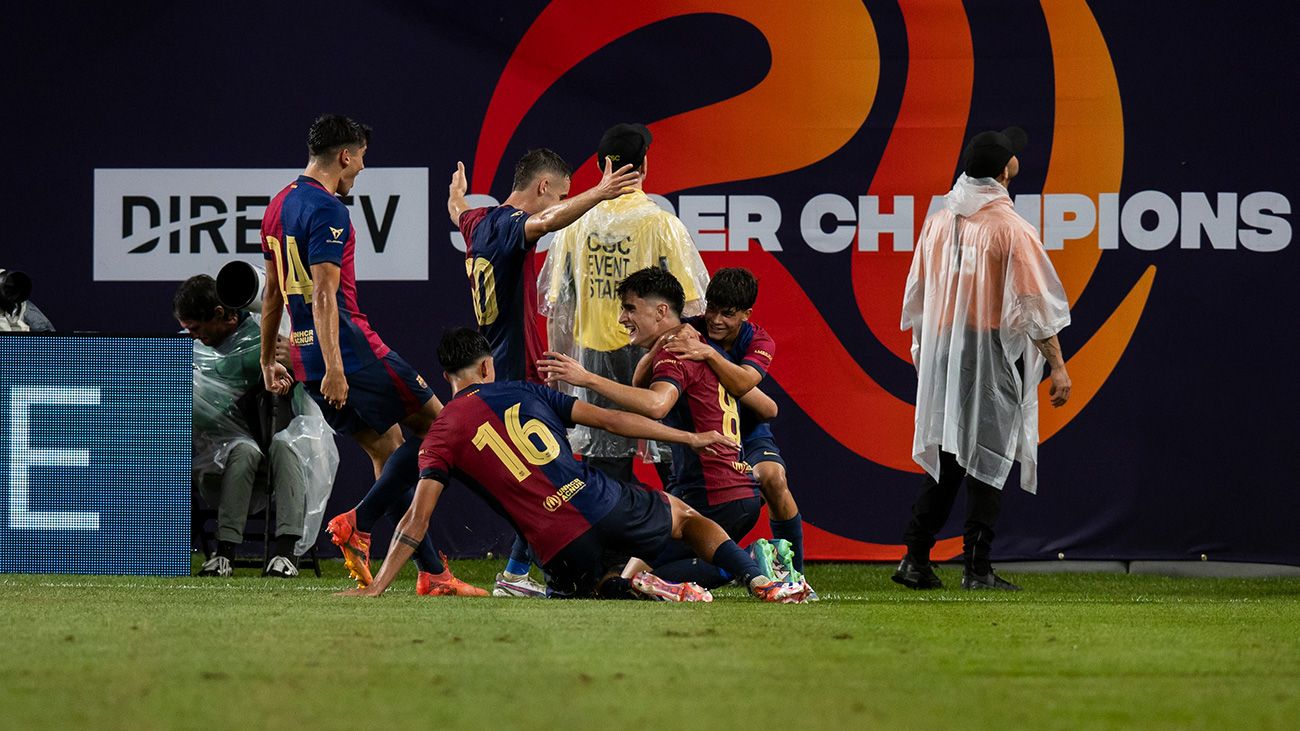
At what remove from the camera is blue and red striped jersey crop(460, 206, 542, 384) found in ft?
18.9

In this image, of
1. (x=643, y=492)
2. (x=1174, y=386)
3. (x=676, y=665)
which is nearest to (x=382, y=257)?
(x=643, y=492)

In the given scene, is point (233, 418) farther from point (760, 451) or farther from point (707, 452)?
point (707, 452)

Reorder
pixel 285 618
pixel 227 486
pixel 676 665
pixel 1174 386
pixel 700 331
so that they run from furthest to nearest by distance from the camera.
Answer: pixel 1174 386 < pixel 227 486 < pixel 700 331 < pixel 285 618 < pixel 676 665

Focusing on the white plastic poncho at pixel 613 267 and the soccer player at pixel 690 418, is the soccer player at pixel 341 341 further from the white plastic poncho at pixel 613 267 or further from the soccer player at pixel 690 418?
the soccer player at pixel 690 418

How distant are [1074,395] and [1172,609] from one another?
9.38ft

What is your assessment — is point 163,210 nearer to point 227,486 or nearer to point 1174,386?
point 227,486

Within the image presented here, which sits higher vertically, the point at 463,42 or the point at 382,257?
the point at 463,42

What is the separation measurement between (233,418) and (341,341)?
1.40 m

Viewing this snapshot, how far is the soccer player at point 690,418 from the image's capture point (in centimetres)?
533

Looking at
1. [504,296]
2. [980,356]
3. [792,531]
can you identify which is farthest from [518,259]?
[980,356]

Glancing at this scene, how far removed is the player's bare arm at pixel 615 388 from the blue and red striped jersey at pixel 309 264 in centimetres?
107

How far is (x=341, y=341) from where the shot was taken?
19.2ft

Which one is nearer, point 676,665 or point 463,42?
point 676,665

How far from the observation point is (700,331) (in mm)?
5883
